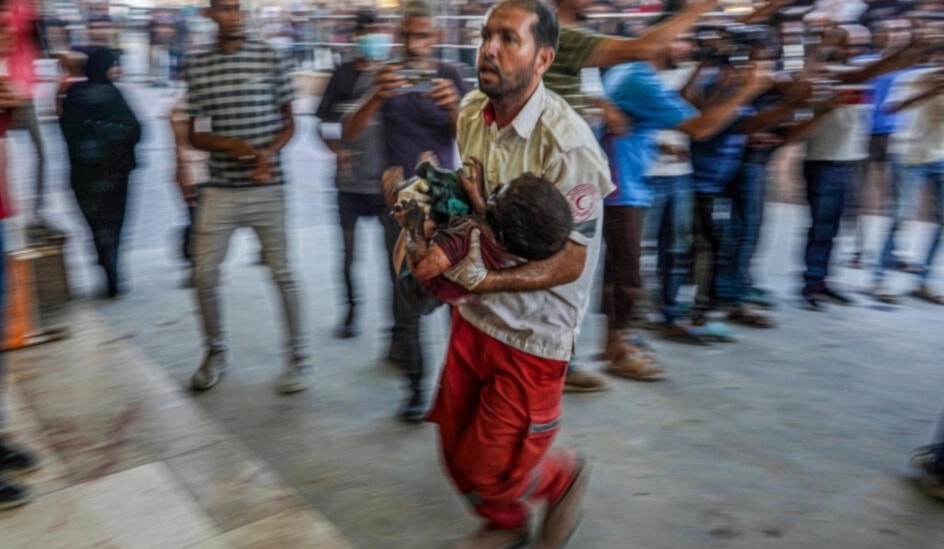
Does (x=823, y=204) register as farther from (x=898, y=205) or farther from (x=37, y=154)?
(x=37, y=154)

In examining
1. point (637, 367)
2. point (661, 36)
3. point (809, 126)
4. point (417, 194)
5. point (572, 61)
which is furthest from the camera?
point (809, 126)

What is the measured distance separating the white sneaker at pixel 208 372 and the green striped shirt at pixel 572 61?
2074 millimetres

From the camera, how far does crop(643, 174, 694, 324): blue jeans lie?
436 centimetres

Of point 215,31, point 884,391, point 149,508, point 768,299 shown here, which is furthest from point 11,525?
point 768,299

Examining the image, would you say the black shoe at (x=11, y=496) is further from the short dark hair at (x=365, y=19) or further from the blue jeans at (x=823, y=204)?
the blue jeans at (x=823, y=204)

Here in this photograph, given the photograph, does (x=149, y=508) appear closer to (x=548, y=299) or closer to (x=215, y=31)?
(x=548, y=299)

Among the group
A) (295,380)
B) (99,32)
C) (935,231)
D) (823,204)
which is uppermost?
(99,32)

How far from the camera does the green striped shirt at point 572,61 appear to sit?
9.79 feet


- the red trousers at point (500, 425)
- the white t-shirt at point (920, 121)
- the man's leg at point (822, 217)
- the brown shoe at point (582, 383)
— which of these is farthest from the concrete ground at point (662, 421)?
the white t-shirt at point (920, 121)

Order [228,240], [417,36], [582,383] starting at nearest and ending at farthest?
[417,36]
[228,240]
[582,383]

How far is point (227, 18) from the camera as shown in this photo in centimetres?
342

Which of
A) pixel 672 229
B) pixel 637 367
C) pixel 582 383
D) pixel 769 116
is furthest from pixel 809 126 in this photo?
pixel 582 383

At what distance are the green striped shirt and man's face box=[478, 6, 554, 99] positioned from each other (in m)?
0.90

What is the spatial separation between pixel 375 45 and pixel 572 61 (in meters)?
1.16
